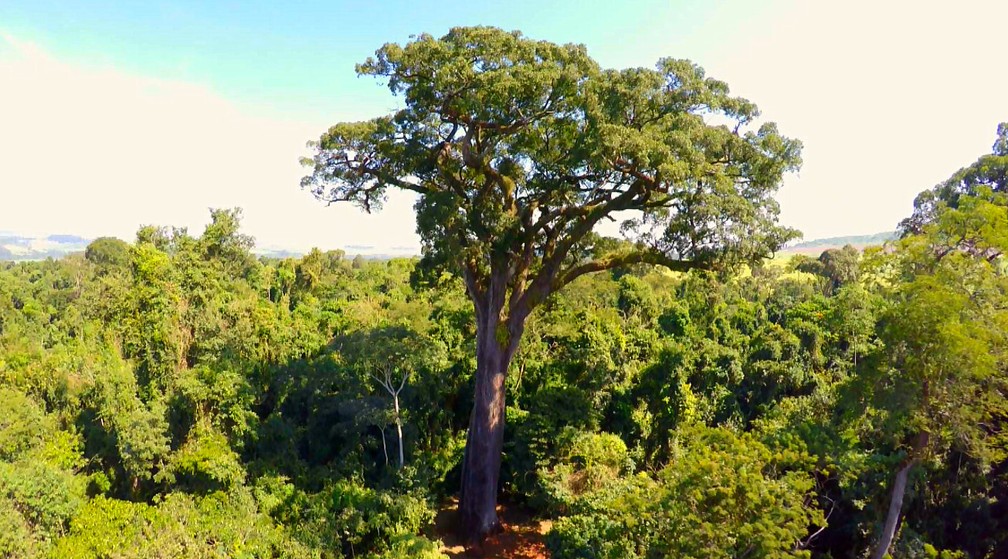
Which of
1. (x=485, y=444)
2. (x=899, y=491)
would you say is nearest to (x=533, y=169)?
(x=485, y=444)

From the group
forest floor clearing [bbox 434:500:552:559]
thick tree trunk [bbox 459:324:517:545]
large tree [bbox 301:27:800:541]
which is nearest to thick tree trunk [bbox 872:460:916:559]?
large tree [bbox 301:27:800:541]

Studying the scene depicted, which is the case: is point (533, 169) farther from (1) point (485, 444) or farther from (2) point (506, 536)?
(2) point (506, 536)

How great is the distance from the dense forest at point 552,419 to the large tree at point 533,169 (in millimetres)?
483

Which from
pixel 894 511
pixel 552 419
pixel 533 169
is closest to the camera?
pixel 894 511

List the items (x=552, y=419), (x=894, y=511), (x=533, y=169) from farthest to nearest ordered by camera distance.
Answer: (x=552, y=419)
(x=533, y=169)
(x=894, y=511)

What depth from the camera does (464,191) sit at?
32.5 feet

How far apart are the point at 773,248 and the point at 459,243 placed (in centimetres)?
502

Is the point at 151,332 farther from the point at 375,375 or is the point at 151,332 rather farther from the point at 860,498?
the point at 860,498

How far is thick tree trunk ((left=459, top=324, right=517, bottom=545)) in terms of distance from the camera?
34.3 feet

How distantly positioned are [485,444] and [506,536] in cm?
192

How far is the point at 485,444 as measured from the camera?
1058 cm

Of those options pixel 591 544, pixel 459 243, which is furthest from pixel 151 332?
pixel 591 544

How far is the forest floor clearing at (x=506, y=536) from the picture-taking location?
33.2 ft

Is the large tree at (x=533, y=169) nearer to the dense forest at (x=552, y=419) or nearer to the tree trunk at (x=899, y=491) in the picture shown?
the dense forest at (x=552, y=419)
